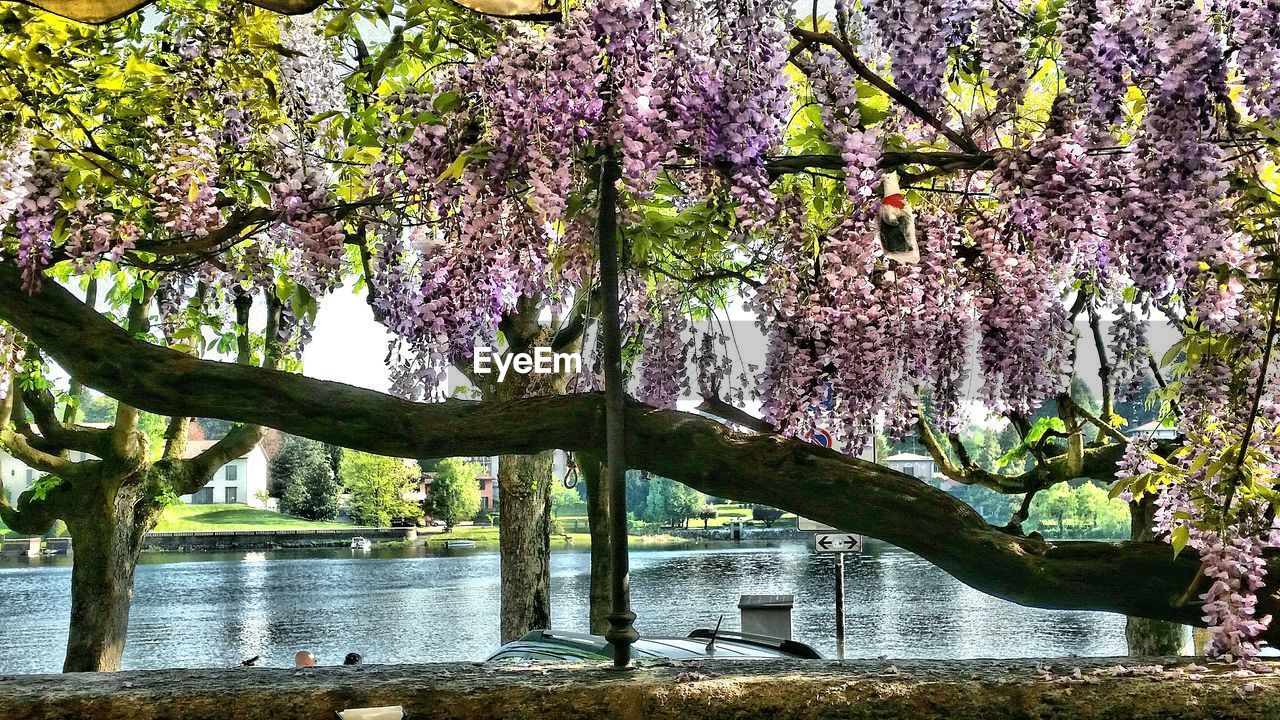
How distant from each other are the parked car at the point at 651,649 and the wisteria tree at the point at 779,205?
70cm

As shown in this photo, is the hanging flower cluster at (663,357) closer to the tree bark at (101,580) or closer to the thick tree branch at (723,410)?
the thick tree branch at (723,410)

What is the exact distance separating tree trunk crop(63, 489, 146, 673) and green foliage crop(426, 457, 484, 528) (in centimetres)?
6413

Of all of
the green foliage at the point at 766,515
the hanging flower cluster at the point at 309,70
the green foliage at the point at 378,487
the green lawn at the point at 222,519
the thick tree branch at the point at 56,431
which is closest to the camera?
the hanging flower cluster at the point at 309,70

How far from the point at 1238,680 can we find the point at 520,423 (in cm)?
318

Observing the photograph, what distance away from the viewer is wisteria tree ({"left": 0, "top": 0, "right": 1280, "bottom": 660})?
16.7 feet

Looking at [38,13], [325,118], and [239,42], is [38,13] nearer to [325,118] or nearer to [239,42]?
[239,42]

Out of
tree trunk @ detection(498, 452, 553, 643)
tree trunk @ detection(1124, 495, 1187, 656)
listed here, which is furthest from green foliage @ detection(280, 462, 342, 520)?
tree trunk @ detection(1124, 495, 1187, 656)

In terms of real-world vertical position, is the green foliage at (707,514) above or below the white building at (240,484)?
below

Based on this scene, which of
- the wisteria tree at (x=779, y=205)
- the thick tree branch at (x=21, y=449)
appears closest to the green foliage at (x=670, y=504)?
the thick tree branch at (x=21, y=449)

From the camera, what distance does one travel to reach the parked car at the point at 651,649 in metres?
5.37

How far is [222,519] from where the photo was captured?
282 feet

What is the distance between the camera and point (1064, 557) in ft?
18.0

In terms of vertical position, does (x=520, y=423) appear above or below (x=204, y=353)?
below

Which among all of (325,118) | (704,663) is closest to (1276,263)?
(704,663)
